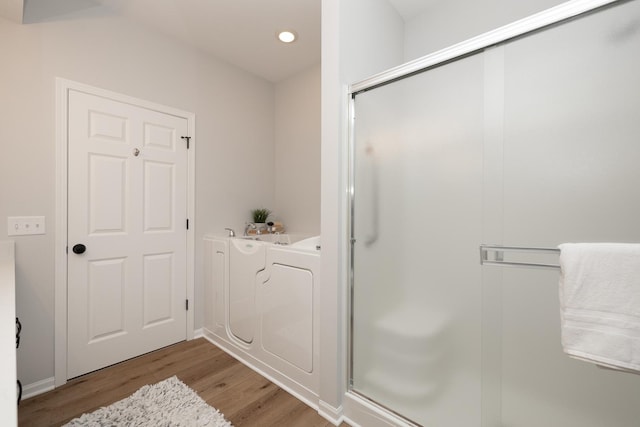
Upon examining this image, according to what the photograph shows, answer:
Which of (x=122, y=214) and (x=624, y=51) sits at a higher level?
(x=624, y=51)

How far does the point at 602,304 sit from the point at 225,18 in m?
2.77

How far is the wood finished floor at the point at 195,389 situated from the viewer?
1.57 meters

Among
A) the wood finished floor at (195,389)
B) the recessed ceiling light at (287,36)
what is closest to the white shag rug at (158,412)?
the wood finished floor at (195,389)

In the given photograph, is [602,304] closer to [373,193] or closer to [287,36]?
[373,193]

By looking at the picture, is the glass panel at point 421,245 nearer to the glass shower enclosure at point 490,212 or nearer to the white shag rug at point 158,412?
the glass shower enclosure at point 490,212

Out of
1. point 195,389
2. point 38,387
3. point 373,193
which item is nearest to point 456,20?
point 373,193

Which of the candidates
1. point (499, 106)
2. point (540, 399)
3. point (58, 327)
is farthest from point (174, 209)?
point (540, 399)

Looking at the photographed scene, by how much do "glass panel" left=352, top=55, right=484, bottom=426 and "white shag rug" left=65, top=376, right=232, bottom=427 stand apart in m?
0.90

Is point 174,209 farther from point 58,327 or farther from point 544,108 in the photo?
point 544,108

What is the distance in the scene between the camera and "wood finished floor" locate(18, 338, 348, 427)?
1.57m

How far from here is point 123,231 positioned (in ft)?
7.02

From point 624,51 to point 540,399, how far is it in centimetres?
135

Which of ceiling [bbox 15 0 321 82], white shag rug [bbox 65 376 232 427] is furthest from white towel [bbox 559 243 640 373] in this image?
ceiling [bbox 15 0 321 82]

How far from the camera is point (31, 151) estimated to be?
1.75 metres
